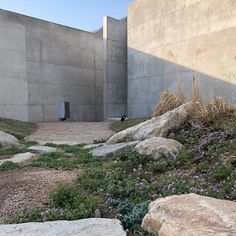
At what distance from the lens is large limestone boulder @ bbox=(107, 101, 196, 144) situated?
451 centimetres

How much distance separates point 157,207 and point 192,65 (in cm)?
767

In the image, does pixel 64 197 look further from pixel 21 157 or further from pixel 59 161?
pixel 21 157

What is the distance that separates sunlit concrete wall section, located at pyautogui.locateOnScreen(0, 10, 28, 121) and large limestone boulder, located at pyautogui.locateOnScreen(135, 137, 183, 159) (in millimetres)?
7863

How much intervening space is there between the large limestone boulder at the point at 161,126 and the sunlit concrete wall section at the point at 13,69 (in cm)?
675

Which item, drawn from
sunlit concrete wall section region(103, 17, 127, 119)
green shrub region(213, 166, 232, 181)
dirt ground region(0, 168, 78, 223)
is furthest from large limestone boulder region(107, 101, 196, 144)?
sunlit concrete wall section region(103, 17, 127, 119)

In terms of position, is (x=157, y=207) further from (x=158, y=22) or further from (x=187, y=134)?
(x=158, y=22)

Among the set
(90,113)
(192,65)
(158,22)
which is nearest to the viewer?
(192,65)

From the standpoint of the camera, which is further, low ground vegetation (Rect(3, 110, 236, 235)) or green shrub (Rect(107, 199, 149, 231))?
low ground vegetation (Rect(3, 110, 236, 235))

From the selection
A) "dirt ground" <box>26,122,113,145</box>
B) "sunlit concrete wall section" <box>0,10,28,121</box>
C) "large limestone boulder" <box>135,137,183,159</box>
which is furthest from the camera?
"sunlit concrete wall section" <box>0,10,28,121</box>

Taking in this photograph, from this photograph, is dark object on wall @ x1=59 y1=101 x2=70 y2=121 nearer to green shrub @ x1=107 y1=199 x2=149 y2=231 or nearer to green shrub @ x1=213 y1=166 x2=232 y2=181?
green shrub @ x1=213 y1=166 x2=232 y2=181

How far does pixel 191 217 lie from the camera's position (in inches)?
65.2

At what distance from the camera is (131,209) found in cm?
227

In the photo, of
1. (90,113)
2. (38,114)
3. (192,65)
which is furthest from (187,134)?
(90,113)

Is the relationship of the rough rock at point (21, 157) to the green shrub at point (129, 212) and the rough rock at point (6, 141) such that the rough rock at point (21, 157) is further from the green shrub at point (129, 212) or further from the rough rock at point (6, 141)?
the green shrub at point (129, 212)
